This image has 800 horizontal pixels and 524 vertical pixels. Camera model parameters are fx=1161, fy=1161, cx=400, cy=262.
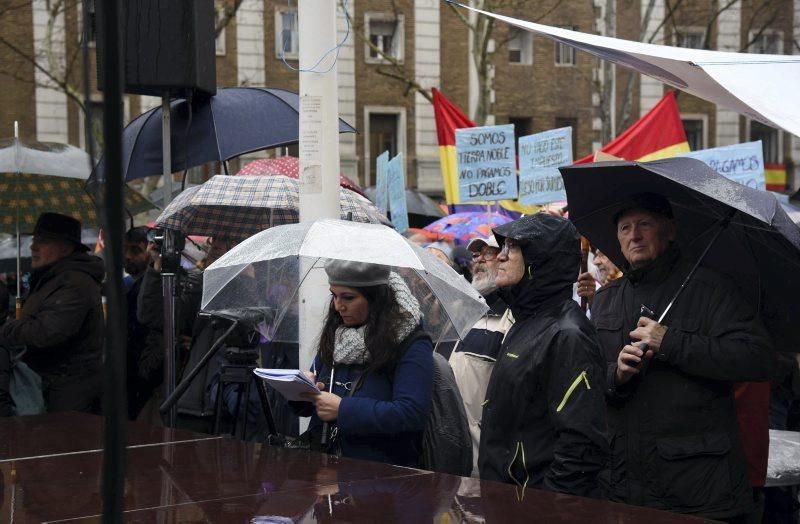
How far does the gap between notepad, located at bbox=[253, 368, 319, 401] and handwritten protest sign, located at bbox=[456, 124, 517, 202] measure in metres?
7.42

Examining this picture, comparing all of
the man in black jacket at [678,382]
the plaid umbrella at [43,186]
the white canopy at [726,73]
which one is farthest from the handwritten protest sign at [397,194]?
the man in black jacket at [678,382]

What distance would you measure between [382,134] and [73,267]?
28.3 metres

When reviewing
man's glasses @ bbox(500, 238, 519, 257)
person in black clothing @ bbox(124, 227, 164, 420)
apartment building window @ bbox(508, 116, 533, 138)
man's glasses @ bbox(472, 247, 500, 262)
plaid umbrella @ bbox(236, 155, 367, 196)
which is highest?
apartment building window @ bbox(508, 116, 533, 138)

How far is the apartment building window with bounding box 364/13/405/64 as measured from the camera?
112 ft

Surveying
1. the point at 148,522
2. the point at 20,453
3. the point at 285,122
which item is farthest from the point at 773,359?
the point at 285,122

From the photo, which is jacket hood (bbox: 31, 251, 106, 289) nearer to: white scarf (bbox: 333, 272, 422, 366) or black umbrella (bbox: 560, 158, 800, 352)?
white scarf (bbox: 333, 272, 422, 366)

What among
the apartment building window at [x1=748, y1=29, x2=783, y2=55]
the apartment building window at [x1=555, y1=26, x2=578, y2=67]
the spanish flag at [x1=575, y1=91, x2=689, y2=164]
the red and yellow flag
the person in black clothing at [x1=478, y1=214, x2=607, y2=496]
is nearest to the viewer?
the person in black clothing at [x1=478, y1=214, x2=607, y2=496]

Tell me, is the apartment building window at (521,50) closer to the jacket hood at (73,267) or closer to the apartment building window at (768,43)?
the apartment building window at (768,43)

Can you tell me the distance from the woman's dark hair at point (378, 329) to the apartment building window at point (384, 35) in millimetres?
30212

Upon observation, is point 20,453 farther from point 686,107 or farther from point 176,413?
point 686,107

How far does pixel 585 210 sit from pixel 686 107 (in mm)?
33900

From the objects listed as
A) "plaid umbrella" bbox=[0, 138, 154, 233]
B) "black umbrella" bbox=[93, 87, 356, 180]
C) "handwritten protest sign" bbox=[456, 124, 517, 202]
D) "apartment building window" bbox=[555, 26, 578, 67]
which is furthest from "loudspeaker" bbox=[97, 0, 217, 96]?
"apartment building window" bbox=[555, 26, 578, 67]

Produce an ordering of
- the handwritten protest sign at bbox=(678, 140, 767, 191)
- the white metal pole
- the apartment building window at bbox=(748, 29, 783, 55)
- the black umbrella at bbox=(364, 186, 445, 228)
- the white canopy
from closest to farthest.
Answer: the white canopy < the white metal pole < the handwritten protest sign at bbox=(678, 140, 767, 191) < the black umbrella at bbox=(364, 186, 445, 228) < the apartment building window at bbox=(748, 29, 783, 55)

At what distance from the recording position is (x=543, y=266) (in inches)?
166
